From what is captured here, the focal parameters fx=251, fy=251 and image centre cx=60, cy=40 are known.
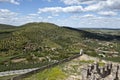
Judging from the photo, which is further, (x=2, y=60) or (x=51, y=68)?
(x=2, y=60)

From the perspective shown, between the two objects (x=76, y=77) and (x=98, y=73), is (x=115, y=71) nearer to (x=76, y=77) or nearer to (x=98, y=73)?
(x=98, y=73)

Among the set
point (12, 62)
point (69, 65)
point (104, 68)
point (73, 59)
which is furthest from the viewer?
point (12, 62)

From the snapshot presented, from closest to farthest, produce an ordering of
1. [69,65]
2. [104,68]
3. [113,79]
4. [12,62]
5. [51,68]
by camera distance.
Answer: [113,79] < [104,68] < [51,68] < [69,65] < [12,62]

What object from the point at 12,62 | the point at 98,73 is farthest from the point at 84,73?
the point at 12,62

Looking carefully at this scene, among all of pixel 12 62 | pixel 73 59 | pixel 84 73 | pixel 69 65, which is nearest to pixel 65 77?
pixel 84 73

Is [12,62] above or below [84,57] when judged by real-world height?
below

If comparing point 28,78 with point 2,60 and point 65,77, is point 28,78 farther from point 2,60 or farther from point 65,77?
point 2,60
